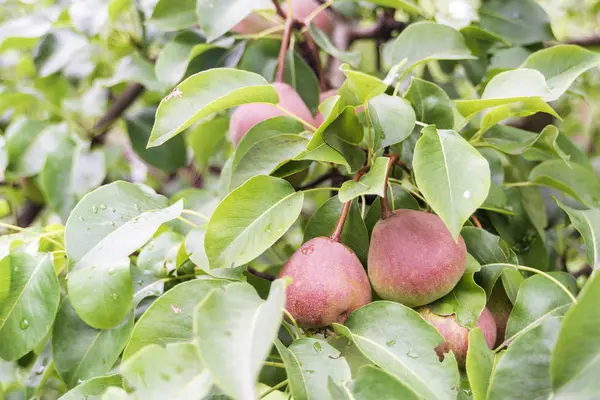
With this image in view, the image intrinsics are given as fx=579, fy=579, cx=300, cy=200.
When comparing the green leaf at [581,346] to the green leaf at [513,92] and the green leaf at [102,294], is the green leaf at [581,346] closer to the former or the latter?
the green leaf at [513,92]

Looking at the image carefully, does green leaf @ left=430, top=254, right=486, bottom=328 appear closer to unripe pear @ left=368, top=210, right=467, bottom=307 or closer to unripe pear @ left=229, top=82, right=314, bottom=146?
unripe pear @ left=368, top=210, right=467, bottom=307

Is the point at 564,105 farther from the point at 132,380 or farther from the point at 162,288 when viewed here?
the point at 132,380

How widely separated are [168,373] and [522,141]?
1.43ft

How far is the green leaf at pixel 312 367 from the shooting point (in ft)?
1.30

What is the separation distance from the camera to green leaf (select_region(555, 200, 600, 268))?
1.79 ft

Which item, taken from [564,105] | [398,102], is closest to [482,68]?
[398,102]

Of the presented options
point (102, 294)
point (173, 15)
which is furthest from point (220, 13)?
point (102, 294)

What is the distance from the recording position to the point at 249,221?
48 cm

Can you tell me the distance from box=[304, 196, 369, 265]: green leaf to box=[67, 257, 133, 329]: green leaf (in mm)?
179

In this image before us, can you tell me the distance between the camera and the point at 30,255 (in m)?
0.56

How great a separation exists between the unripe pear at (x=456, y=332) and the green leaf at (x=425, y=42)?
0.28 m

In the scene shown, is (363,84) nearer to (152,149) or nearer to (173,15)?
(173,15)

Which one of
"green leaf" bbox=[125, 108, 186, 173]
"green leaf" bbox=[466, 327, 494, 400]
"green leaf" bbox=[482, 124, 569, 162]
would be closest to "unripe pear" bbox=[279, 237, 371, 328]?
"green leaf" bbox=[466, 327, 494, 400]

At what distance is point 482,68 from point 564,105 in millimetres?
534
